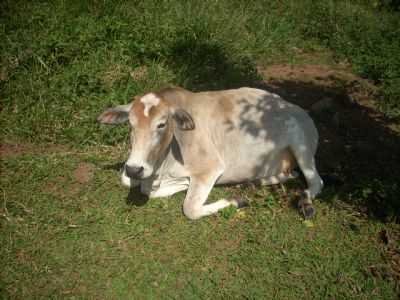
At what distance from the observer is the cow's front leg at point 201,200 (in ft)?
14.2

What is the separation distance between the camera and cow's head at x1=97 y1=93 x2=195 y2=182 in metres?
3.84

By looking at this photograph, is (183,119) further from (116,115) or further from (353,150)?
(353,150)

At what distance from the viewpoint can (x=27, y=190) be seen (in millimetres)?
4613

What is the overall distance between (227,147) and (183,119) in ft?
2.51

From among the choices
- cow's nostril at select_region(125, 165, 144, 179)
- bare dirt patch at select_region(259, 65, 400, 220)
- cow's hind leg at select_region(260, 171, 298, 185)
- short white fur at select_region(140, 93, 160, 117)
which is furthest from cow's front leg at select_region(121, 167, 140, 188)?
bare dirt patch at select_region(259, 65, 400, 220)

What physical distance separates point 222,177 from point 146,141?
119 cm

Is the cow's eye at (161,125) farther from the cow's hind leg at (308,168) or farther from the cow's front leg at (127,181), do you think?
the cow's hind leg at (308,168)

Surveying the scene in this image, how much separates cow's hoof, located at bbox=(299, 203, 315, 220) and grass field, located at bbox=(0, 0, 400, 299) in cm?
8

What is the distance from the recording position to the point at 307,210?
439 centimetres

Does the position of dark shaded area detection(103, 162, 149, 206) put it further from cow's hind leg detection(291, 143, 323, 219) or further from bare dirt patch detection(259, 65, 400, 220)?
bare dirt patch detection(259, 65, 400, 220)

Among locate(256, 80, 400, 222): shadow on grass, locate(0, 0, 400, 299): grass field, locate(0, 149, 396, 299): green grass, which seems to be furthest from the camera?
locate(256, 80, 400, 222): shadow on grass

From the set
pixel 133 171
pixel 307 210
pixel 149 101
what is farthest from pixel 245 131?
pixel 133 171

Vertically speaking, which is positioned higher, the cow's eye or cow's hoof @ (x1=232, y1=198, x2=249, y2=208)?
the cow's eye

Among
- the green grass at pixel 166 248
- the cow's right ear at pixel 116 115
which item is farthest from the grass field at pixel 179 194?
the cow's right ear at pixel 116 115
